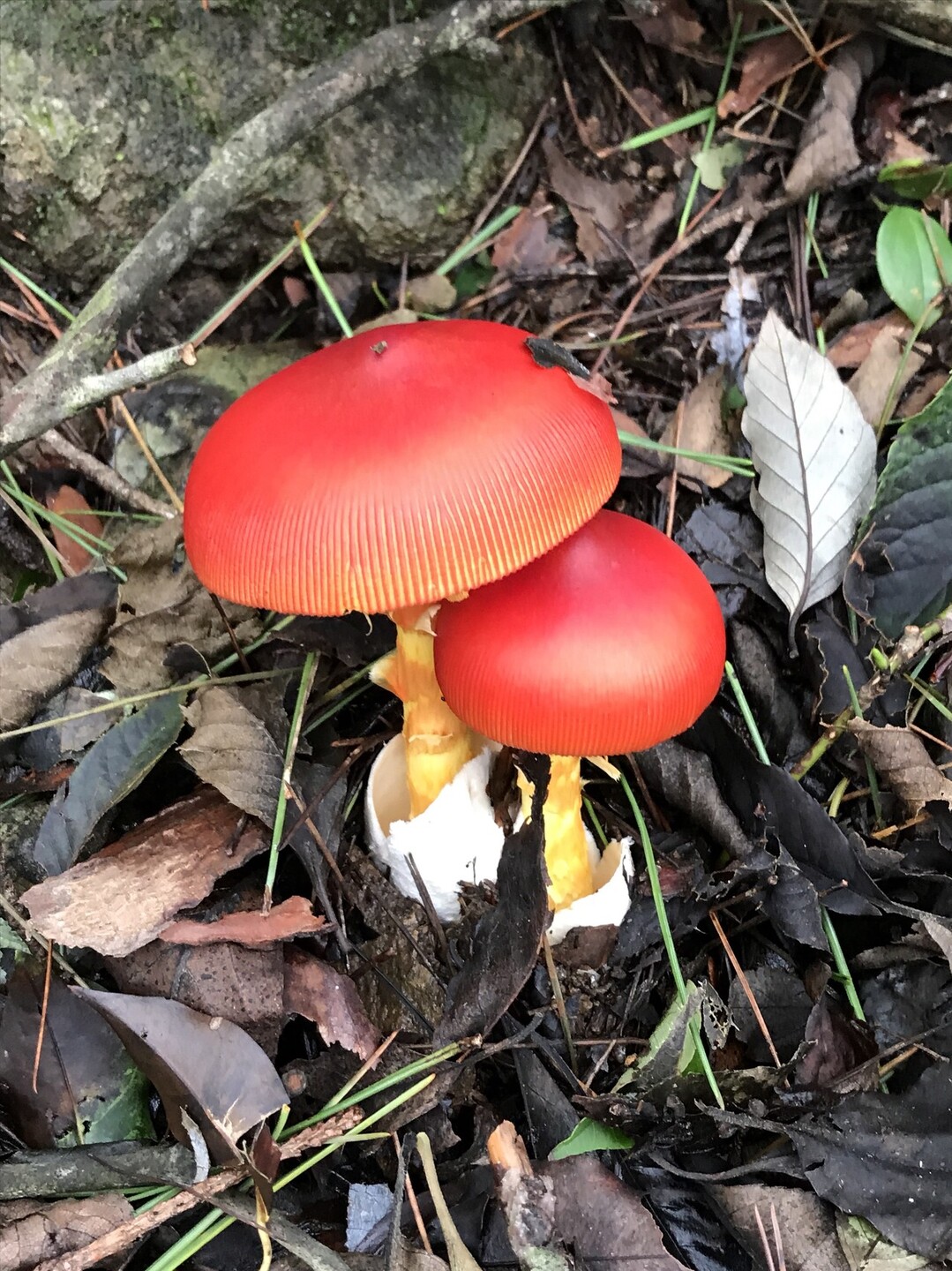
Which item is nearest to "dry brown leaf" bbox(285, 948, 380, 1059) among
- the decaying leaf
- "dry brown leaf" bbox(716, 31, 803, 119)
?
the decaying leaf

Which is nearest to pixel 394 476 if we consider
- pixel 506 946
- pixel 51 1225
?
pixel 506 946

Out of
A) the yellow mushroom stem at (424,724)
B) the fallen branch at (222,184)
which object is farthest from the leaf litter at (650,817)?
the fallen branch at (222,184)

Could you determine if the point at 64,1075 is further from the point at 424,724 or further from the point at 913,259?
the point at 913,259

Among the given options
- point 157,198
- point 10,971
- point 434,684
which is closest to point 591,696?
point 434,684

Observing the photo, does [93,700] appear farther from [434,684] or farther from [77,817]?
[434,684]

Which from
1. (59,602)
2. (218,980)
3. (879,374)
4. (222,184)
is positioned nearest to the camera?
(218,980)

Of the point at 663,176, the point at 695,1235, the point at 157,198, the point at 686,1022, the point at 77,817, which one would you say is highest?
the point at 157,198
